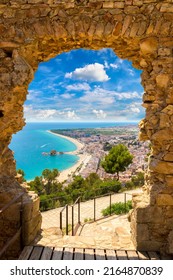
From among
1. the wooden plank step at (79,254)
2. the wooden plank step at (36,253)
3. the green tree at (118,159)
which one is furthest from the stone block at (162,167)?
the green tree at (118,159)

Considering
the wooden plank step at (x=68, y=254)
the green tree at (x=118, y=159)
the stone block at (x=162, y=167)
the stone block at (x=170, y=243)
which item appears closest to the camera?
the wooden plank step at (x=68, y=254)

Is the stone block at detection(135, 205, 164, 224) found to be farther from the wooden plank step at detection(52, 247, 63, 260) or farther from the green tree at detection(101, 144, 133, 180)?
the green tree at detection(101, 144, 133, 180)

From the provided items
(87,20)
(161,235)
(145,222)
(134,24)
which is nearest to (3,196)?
(145,222)

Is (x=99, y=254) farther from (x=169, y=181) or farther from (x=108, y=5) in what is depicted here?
(x=108, y=5)

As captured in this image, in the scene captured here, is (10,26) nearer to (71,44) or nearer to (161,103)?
(71,44)

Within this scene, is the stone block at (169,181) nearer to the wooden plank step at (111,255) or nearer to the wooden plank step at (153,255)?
the wooden plank step at (153,255)

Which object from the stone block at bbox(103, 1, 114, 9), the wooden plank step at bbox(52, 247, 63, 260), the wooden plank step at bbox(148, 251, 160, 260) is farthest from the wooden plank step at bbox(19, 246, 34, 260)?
the stone block at bbox(103, 1, 114, 9)
